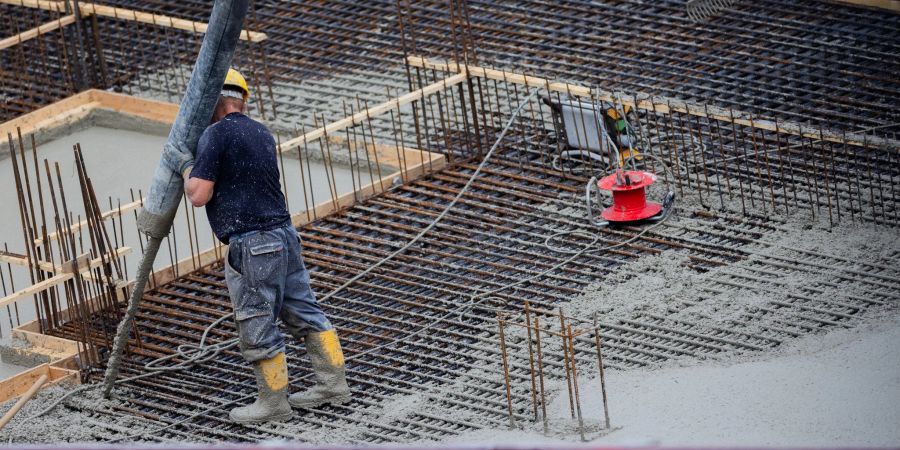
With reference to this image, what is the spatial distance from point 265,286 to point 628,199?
2947mm

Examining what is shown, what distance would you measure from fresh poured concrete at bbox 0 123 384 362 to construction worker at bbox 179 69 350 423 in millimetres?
3041

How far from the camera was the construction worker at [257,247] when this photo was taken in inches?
352

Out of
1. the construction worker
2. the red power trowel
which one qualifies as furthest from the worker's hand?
the red power trowel

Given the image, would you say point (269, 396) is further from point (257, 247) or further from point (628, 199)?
point (628, 199)

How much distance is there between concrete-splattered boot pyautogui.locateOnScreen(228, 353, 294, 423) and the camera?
9273 mm

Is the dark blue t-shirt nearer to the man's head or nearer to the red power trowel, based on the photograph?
the man's head

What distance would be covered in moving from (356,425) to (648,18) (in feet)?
19.7

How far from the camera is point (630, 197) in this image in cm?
1119

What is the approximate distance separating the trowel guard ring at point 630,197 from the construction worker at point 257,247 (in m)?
2.53

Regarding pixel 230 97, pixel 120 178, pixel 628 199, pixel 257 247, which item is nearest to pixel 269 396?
pixel 257 247

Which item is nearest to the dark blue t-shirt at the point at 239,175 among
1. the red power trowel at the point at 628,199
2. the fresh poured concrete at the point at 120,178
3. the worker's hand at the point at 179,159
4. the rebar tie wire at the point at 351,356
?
the worker's hand at the point at 179,159

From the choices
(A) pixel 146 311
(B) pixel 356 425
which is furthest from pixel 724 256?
(A) pixel 146 311

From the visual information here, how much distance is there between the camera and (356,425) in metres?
9.23

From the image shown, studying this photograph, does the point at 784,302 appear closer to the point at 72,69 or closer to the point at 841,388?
the point at 841,388
